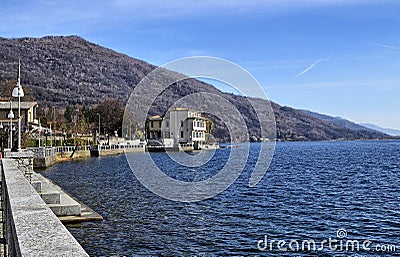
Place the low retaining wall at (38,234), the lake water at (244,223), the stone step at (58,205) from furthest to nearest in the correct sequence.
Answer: the stone step at (58,205) → the lake water at (244,223) → the low retaining wall at (38,234)

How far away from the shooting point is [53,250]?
475 centimetres

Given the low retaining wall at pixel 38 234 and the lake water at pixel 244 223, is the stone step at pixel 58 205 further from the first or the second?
the low retaining wall at pixel 38 234

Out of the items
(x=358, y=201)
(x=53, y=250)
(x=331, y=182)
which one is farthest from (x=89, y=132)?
(x=53, y=250)

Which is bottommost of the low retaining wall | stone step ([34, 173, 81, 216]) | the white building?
stone step ([34, 173, 81, 216])

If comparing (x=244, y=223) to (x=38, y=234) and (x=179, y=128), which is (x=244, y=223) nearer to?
(x=38, y=234)

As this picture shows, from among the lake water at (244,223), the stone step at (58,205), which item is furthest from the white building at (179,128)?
the stone step at (58,205)

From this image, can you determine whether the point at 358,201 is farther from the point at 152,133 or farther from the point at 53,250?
the point at 152,133

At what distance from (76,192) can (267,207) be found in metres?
13.1

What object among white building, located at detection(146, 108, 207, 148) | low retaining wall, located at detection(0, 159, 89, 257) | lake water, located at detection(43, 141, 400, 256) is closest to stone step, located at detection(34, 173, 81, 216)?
lake water, located at detection(43, 141, 400, 256)

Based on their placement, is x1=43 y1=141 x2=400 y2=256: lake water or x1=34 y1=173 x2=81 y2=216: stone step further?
x1=34 y1=173 x2=81 y2=216: stone step

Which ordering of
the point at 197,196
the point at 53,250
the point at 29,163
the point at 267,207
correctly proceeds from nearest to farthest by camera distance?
the point at 53,250 → the point at 29,163 → the point at 267,207 → the point at 197,196

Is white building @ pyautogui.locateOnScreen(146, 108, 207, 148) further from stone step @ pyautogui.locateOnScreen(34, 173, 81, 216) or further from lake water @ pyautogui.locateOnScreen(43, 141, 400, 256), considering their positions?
stone step @ pyautogui.locateOnScreen(34, 173, 81, 216)

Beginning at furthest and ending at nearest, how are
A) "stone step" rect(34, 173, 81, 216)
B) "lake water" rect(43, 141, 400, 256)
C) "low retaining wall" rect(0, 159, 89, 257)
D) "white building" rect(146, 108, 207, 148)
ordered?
"white building" rect(146, 108, 207, 148) < "stone step" rect(34, 173, 81, 216) < "lake water" rect(43, 141, 400, 256) < "low retaining wall" rect(0, 159, 89, 257)

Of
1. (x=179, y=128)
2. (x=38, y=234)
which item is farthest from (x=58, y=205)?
(x=179, y=128)
